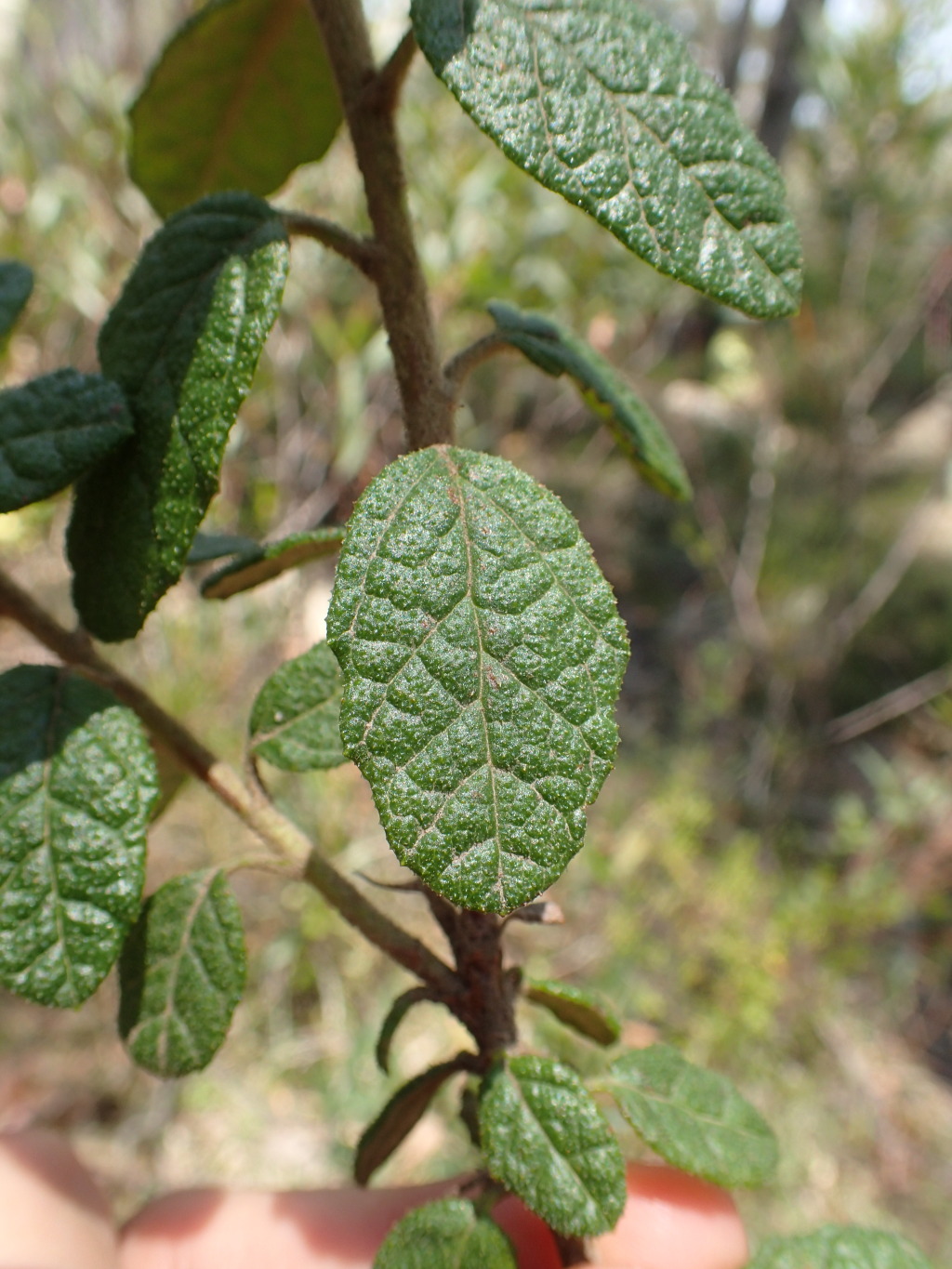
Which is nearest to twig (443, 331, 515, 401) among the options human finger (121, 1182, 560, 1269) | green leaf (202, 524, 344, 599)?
green leaf (202, 524, 344, 599)

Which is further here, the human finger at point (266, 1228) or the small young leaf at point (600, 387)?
the human finger at point (266, 1228)

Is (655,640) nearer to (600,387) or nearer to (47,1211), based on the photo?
(47,1211)

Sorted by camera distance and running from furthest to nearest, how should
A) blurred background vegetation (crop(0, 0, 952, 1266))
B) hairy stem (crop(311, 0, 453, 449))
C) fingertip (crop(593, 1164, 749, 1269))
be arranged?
blurred background vegetation (crop(0, 0, 952, 1266)) < fingertip (crop(593, 1164, 749, 1269)) < hairy stem (crop(311, 0, 453, 449))

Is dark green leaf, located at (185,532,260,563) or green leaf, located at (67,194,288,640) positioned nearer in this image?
green leaf, located at (67,194,288,640)

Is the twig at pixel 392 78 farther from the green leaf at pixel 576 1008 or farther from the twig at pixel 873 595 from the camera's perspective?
the twig at pixel 873 595

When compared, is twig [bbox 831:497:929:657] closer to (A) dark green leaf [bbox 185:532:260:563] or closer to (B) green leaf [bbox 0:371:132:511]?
(A) dark green leaf [bbox 185:532:260:563]

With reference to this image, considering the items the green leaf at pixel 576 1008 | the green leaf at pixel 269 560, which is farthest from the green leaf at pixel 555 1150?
the green leaf at pixel 269 560

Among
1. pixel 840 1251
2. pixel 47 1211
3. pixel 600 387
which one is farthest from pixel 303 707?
pixel 47 1211
